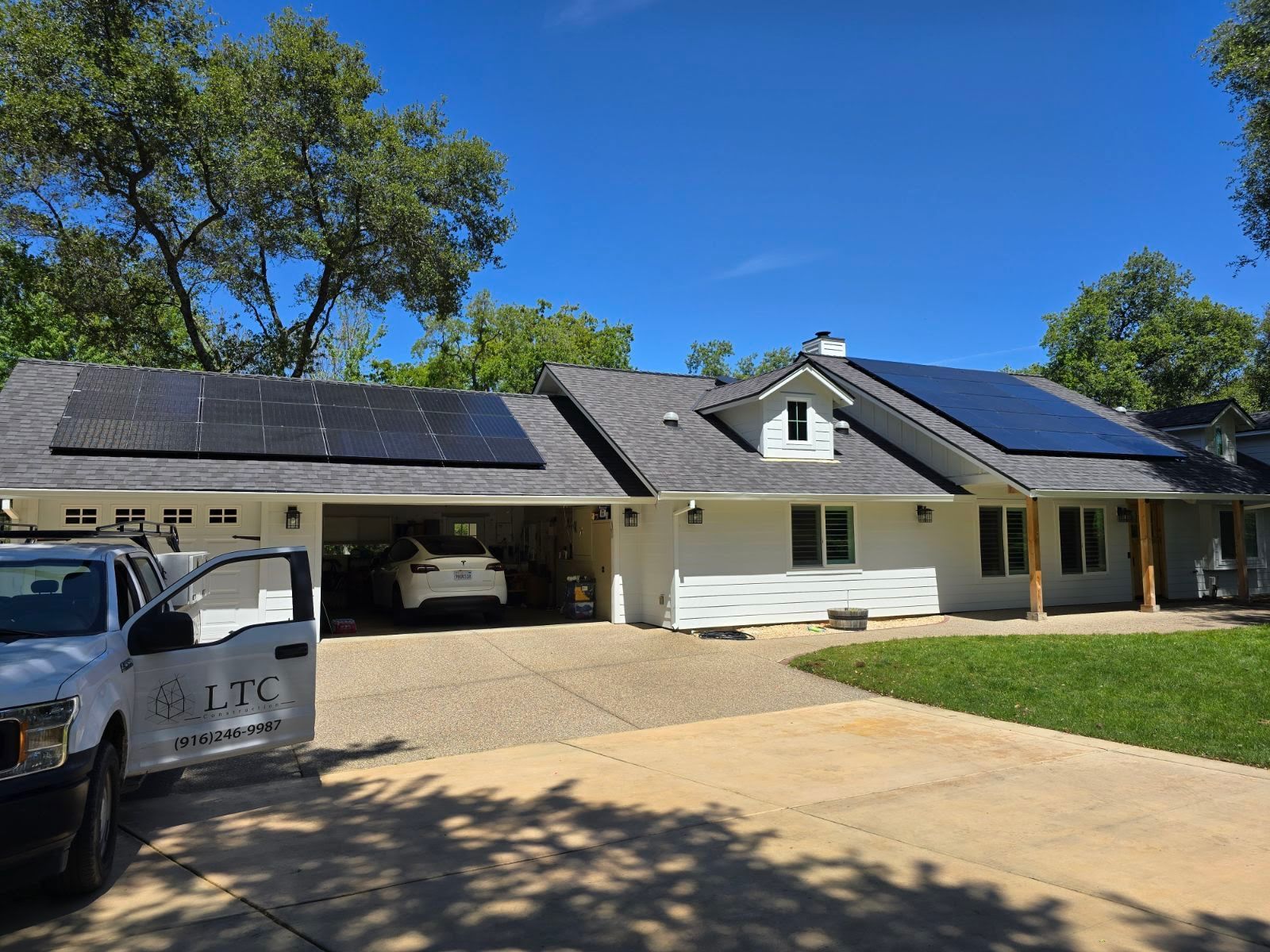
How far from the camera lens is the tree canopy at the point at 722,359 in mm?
67188

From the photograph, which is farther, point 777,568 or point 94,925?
point 777,568

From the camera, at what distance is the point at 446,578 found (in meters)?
13.7

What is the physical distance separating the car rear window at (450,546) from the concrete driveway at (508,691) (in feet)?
4.67

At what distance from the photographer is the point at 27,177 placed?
22.1 meters

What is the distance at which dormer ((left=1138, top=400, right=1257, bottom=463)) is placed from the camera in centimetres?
2046

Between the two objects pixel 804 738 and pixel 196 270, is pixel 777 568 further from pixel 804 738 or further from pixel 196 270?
pixel 196 270

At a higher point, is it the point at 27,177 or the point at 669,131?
the point at 27,177

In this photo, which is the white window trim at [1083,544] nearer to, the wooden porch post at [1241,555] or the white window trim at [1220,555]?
the wooden porch post at [1241,555]

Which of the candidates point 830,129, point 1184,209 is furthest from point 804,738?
point 1184,209

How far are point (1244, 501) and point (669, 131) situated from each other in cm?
1642

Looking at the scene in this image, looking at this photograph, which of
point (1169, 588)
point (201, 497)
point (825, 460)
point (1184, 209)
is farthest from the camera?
point (1184, 209)

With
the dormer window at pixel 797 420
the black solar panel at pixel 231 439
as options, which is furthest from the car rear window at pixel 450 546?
the dormer window at pixel 797 420

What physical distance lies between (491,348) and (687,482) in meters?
28.5

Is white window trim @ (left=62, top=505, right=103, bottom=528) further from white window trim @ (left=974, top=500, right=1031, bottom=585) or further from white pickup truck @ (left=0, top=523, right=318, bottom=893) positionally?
white window trim @ (left=974, top=500, right=1031, bottom=585)
